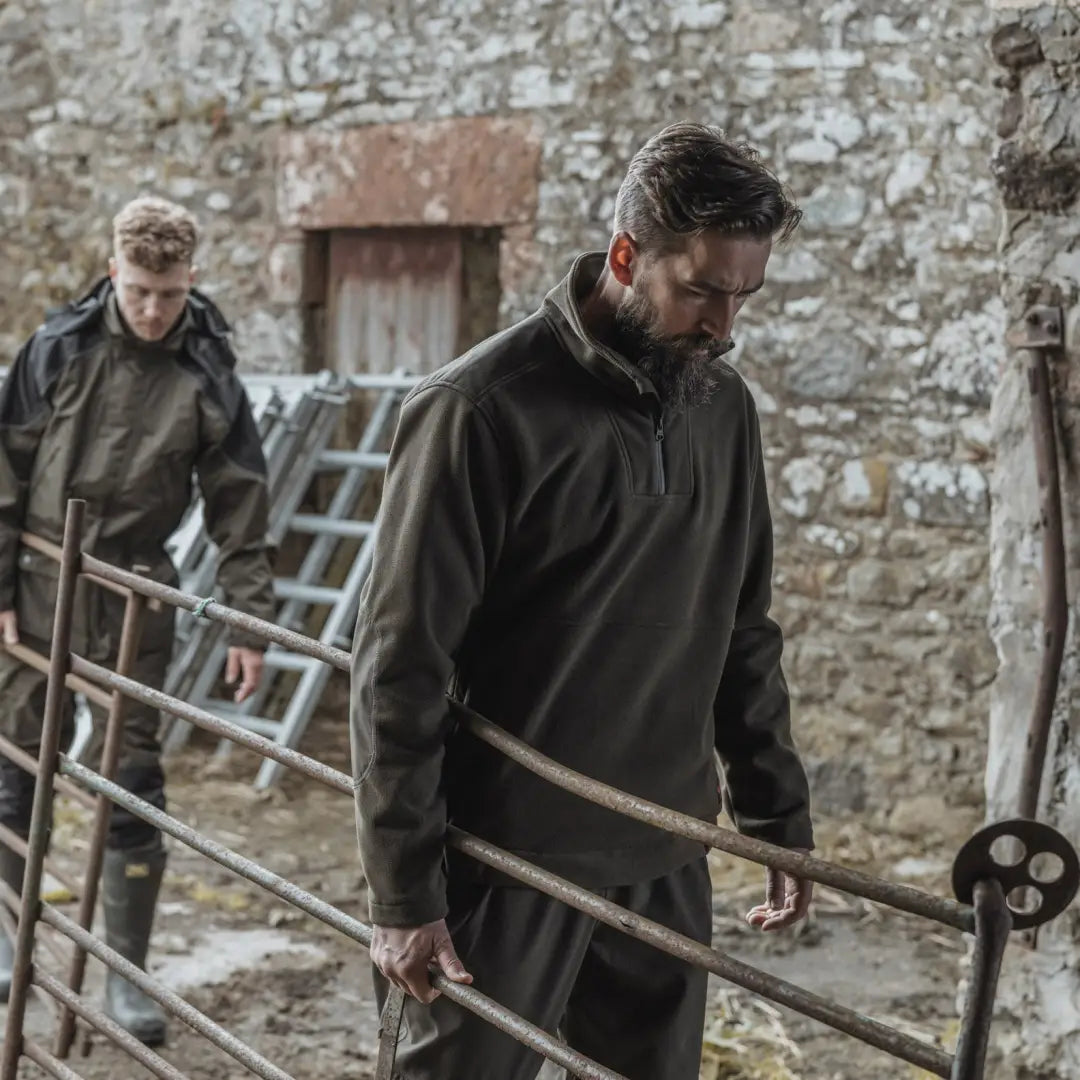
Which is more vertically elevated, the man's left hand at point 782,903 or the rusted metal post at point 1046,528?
the rusted metal post at point 1046,528

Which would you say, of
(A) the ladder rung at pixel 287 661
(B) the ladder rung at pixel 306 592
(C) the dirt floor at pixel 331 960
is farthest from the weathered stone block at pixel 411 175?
(C) the dirt floor at pixel 331 960

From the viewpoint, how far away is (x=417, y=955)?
1807 mm

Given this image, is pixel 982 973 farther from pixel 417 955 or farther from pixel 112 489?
pixel 112 489

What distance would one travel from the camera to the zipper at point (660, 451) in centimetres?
188

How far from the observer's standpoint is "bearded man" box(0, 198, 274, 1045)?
11.3 feet

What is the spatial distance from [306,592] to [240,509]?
218 centimetres

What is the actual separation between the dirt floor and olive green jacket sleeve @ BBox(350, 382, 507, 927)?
1741mm

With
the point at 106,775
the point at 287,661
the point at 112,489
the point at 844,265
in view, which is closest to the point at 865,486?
the point at 844,265

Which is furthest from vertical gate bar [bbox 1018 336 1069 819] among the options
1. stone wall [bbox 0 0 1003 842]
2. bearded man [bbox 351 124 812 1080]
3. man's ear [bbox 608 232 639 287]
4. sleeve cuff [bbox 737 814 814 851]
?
stone wall [bbox 0 0 1003 842]

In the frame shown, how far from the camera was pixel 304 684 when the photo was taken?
555 centimetres

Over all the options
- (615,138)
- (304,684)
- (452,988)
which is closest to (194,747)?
(304,684)

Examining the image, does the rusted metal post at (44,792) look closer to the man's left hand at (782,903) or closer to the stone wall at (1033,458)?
the man's left hand at (782,903)

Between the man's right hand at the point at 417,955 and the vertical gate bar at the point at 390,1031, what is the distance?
0.28 feet

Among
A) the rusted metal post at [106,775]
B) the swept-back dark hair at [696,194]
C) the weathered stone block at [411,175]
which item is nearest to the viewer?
the swept-back dark hair at [696,194]
